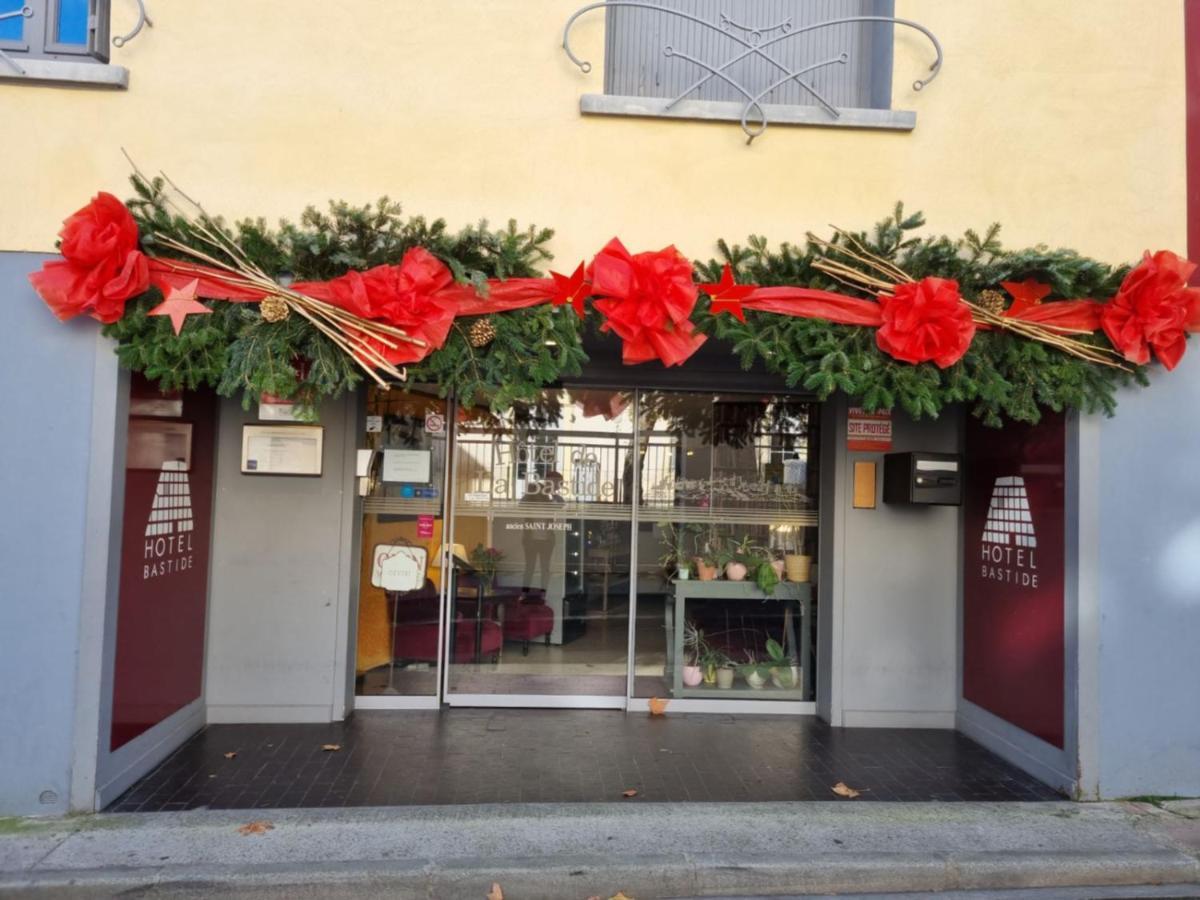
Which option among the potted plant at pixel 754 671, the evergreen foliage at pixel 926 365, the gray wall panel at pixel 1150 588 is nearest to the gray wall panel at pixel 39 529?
the evergreen foliage at pixel 926 365

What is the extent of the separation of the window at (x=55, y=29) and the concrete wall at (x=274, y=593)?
242 centimetres

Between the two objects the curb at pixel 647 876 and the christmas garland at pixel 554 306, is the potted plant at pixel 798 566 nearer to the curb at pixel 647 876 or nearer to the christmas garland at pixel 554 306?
the christmas garland at pixel 554 306

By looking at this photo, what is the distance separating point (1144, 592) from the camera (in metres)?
5.08

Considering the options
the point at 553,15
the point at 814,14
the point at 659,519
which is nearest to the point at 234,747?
the point at 659,519

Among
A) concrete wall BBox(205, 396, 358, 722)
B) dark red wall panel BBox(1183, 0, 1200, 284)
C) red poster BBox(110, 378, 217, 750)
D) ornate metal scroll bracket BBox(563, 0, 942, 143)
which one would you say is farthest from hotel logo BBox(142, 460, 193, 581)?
dark red wall panel BBox(1183, 0, 1200, 284)

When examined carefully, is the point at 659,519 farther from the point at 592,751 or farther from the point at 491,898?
the point at 491,898

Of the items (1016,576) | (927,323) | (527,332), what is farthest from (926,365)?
(527,332)

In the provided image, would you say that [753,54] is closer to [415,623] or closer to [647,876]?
[415,623]

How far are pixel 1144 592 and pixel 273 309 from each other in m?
5.18

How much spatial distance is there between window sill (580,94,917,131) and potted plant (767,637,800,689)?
390 cm

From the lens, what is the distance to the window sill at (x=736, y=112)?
499 centimetres

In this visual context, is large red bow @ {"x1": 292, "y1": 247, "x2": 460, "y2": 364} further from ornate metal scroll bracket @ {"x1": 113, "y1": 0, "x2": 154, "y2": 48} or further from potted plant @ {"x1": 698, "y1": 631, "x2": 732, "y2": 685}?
potted plant @ {"x1": 698, "y1": 631, "x2": 732, "y2": 685}

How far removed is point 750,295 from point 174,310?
9.83ft

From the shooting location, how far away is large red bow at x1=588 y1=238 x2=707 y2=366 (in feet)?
14.7
